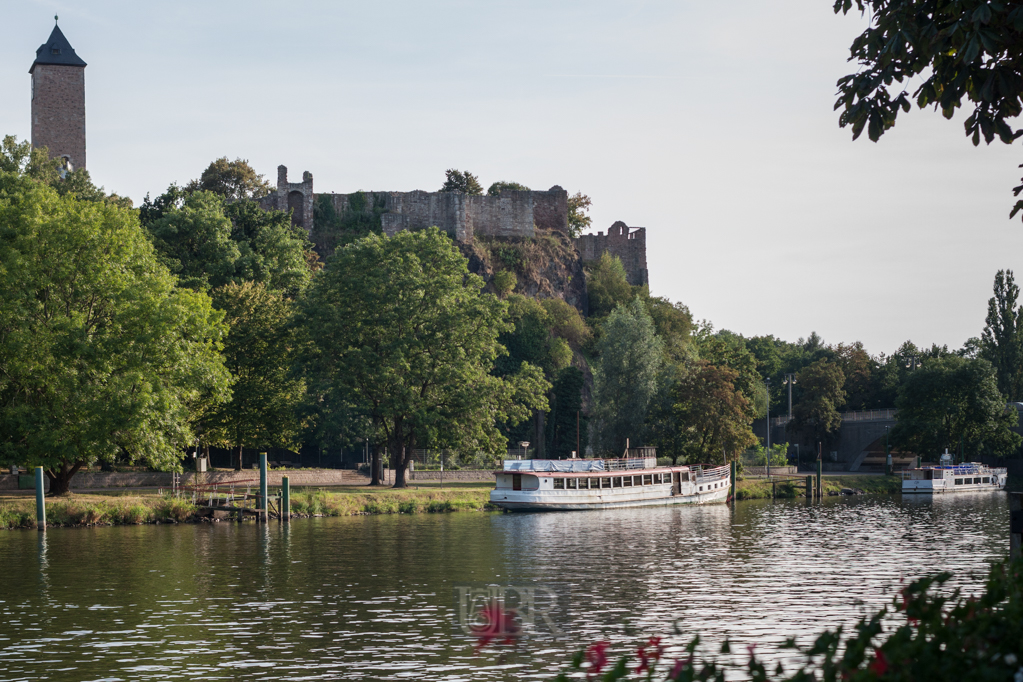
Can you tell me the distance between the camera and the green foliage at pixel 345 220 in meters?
107

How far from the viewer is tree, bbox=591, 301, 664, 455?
257 feet

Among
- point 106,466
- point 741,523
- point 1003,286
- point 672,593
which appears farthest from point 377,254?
point 1003,286

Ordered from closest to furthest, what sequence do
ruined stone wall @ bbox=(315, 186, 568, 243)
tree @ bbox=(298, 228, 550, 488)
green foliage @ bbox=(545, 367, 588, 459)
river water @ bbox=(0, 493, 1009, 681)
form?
river water @ bbox=(0, 493, 1009, 681), tree @ bbox=(298, 228, 550, 488), green foliage @ bbox=(545, 367, 588, 459), ruined stone wall @ bbox=(315, 186, 568, 243)

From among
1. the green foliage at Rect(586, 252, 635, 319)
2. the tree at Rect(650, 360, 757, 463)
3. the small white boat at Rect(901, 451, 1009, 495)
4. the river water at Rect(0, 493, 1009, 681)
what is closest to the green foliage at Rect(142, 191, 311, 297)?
the tree at Rect(650, 360, 757, 463)

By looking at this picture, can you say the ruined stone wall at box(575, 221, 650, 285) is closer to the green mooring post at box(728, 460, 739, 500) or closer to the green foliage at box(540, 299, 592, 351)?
the green foliage at box(540, 299, 592, 351)

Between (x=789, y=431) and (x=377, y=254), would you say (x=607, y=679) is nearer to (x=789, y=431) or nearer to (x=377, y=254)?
(x=377, y=254)

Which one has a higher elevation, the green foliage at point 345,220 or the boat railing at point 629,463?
the green foliage at point 345,220

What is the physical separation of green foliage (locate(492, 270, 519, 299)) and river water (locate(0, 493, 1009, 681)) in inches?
2461

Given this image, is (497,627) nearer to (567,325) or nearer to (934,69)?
→ (934,69)

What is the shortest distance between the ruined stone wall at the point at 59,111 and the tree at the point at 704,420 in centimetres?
6773

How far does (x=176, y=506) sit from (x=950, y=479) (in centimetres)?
5581

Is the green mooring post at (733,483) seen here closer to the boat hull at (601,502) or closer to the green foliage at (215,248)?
the boat hull at (601,502)

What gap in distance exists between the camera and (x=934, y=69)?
12.1 m

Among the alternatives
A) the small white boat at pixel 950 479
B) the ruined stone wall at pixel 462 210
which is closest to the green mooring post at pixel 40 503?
the small white boat at pixel 950 479
